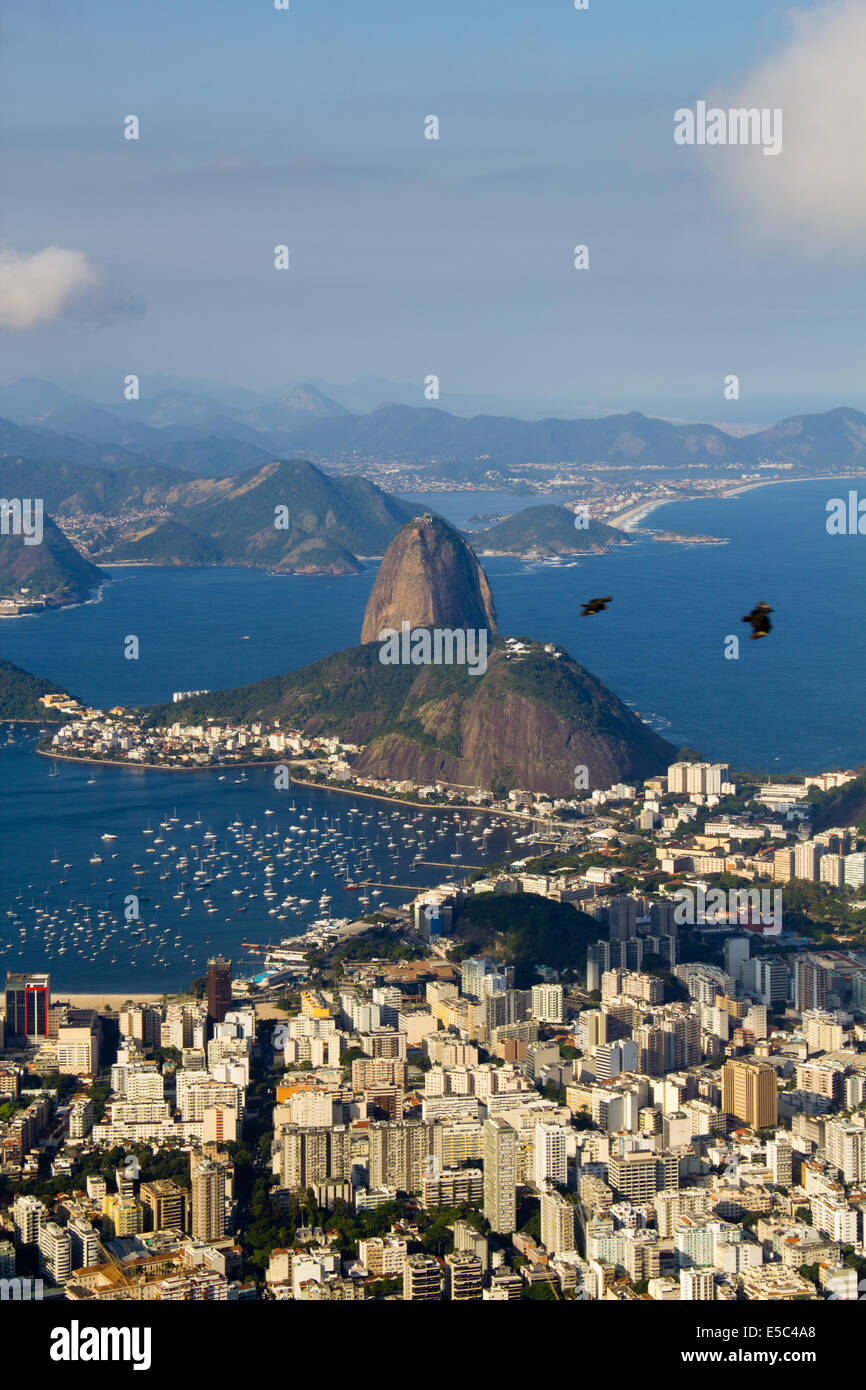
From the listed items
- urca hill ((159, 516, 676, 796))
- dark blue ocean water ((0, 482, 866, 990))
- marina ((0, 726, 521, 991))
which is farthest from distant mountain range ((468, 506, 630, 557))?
marina ((0, 726, 521, 991))

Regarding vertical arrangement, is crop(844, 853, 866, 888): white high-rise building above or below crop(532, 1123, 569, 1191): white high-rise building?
above

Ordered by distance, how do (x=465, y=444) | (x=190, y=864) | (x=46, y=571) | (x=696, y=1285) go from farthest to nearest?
(x=465, y=444) → (x=46, y=571) → (x=190, y=864) → (x=696, y=1285)

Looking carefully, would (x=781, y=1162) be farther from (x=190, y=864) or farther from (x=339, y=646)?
(x=339, y=646)

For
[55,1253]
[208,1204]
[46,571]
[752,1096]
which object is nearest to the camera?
[55,1253]

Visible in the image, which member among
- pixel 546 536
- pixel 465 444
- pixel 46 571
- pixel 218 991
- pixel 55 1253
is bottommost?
pixel 55 1253

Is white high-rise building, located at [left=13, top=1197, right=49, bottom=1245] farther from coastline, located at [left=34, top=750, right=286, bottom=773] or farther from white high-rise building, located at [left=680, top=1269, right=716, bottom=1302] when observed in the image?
coastline, located at [left=34, top=750, right=286, bottom=773]

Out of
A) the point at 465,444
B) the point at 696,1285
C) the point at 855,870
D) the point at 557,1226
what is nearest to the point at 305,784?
the point at 855,870
